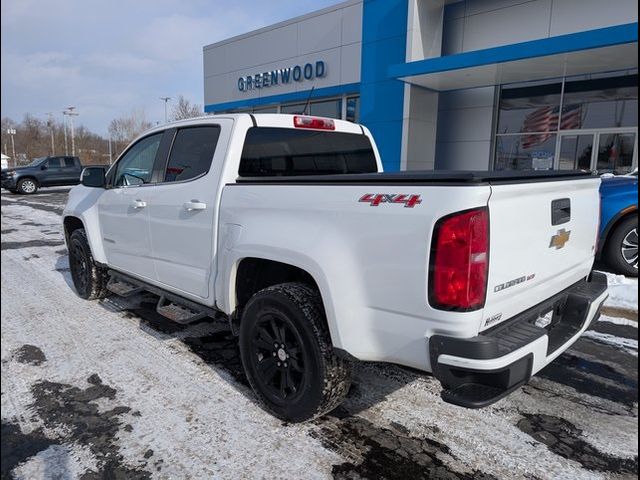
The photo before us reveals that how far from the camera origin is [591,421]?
119 inches

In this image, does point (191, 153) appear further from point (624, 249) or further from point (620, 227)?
point (624, 249)

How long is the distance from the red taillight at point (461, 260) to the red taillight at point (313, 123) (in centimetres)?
203

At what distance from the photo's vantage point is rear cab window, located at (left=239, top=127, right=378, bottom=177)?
3510mm

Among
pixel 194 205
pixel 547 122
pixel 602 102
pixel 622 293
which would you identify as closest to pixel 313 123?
pixel 194 205

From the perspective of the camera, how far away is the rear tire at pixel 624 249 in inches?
256

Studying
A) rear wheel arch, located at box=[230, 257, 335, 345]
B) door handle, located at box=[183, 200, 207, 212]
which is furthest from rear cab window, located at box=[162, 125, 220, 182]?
rear wheel arch, located at box=[230, 257, 335, 345]

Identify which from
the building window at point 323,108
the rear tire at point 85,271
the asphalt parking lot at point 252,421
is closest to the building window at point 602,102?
the building window at point 323,108

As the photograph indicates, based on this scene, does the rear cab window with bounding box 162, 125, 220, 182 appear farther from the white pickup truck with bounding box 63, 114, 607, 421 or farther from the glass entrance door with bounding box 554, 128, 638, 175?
the glass entrance door with bounding box 554, 128, 638, 175

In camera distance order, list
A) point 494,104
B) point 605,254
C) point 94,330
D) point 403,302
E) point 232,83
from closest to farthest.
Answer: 1. point 403,302
2. point 94,330
3. point 605,254
4. point 494,104
5. point 232,83

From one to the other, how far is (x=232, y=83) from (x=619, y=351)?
64.2 feet

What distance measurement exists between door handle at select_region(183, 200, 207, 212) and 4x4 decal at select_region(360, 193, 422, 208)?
1.47 meters

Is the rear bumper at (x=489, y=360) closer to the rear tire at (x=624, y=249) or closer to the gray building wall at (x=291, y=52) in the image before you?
the rear tire at (x=624, y=249)

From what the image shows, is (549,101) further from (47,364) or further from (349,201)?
(47,364)

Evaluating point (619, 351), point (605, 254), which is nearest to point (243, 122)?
point (619, 351)
